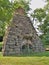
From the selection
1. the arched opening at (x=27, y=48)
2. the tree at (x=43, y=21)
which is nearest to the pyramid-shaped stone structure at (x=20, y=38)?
the arched opening at (x=27, y=48)

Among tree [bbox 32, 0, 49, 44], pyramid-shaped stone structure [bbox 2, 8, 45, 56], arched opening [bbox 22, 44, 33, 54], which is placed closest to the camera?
pyramid-shaped stone structure [bbox 2, 8, 45, 56]

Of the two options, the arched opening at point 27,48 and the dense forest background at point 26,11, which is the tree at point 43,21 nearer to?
the dense forest background at point 26,11

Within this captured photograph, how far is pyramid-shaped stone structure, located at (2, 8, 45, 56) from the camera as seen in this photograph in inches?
909

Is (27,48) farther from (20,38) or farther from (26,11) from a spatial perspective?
(26,11)

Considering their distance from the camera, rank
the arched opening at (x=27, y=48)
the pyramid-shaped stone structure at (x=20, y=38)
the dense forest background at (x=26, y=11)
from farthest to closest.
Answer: the arched opening at (x=27, y=48) < the pyramid-shaped stone structure at (x=20, y=38) < the dense forest background at (x=26, y=11)

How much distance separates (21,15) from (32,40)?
2.84 meters

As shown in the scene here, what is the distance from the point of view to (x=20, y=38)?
23.9 metres

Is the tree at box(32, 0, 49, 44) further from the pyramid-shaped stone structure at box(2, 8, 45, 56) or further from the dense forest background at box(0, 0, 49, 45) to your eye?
the pyramid-shaped stone structure at box(2, 8, 45, 56)

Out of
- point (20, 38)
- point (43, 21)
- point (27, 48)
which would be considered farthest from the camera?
point (43, 21)

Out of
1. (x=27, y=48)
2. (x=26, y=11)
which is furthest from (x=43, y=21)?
(x=27, y=48)

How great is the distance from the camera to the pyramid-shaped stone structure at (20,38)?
23094 millimetres

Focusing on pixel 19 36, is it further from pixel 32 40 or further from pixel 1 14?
pixel 1 14

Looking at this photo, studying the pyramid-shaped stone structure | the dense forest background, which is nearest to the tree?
the dense forest background

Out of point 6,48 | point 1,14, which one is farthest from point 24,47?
point 1,14
